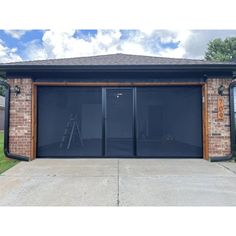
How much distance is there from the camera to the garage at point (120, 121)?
7.17m

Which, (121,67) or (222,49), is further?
(222,49)

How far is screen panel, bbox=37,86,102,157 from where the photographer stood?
288 inches

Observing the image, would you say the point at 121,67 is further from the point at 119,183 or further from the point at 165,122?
the point at 165,122

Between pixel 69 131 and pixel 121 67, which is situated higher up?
pixel 121 67

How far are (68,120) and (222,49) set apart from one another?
27.1 meters

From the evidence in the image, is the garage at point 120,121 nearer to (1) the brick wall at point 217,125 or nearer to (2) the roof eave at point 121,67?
(1) the brick wall at point 217,125

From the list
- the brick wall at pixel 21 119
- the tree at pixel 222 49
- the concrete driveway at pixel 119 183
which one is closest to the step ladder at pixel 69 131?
the brick wall at pixel 21 119

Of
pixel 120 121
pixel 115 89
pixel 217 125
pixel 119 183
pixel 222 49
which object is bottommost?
pixel 119 183

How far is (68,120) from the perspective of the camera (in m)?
10.4

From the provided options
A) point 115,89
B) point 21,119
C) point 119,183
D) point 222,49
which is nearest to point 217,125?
point 115,89

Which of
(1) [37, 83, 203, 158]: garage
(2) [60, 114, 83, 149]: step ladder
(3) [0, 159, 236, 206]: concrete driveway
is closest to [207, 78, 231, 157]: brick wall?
(1) [37, 83, 203, 158]: garage

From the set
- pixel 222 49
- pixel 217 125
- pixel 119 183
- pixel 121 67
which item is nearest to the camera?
pixel 119 183
